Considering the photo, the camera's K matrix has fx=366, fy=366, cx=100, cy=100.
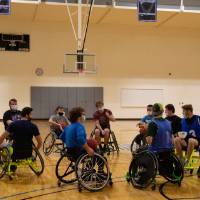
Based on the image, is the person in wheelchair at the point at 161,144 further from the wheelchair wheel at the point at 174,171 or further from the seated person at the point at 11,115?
the seated person at the point at 11,115

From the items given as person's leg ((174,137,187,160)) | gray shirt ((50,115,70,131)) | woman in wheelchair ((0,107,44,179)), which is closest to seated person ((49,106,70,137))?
gray shirt ((50,115,70,131))

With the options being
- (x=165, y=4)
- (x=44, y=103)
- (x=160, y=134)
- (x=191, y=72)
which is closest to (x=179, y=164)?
(x=160, y=134)

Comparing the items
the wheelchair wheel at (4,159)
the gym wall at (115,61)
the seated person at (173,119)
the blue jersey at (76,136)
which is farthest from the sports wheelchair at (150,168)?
the gym wall at (115,61)

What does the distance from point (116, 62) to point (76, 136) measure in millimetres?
12788

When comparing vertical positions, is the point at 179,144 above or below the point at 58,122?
below

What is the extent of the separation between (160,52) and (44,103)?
609cm

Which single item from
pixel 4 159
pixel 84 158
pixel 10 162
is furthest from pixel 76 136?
pixel 4 159

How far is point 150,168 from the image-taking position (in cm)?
477

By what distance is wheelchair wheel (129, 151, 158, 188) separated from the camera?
186 inches

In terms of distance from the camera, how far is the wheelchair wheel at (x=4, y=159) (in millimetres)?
5273

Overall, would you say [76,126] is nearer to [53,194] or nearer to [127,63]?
[53,194]

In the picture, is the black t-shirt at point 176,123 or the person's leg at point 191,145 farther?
the black t-shirt at point 176,123

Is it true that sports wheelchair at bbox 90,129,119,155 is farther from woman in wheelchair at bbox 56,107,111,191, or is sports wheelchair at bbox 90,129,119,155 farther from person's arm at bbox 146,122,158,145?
person's arm at bbox 146,122,158,145

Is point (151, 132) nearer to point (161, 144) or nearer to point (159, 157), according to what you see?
point (161, 144)
